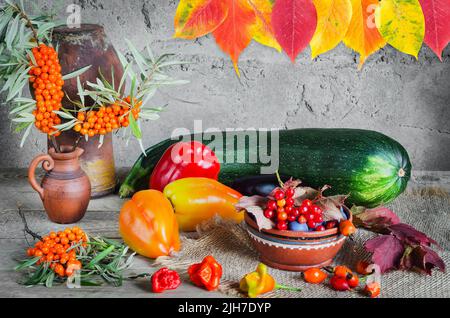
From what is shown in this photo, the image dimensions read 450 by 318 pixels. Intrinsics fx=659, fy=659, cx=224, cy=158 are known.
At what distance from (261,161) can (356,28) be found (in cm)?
54

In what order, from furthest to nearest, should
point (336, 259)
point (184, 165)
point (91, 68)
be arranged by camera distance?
point (184, 165), point (91, 68), point (336, 259)

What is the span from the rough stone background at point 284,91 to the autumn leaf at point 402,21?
0.75 meters

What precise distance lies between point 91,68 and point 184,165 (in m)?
0.30

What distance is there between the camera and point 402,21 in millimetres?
965

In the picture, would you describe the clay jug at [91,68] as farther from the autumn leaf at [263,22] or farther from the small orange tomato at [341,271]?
the small orange tomato at [341,271]

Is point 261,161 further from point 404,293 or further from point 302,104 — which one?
point 404,293

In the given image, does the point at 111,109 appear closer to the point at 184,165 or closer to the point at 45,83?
the point at 45,83

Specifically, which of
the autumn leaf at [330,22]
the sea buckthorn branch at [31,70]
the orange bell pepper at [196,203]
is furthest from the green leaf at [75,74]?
the autumn leaf at [330,22]

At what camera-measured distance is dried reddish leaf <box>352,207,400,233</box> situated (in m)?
1.23

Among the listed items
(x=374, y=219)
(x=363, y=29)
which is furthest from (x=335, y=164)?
(x=363, y=29)

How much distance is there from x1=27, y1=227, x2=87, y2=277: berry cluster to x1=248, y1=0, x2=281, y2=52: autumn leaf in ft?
1.51

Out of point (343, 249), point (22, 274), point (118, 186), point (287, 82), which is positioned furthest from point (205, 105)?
point (22, 274)

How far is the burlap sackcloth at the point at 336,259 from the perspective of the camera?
106 cm

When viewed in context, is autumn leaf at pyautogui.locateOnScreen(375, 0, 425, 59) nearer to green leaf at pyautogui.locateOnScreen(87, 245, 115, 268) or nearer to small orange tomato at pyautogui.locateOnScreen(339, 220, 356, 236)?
small orange tomato at pyautogui.locateOnScreen(339, 220, 356, 236)
